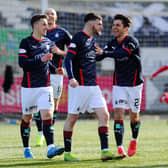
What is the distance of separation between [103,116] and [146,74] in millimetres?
13214

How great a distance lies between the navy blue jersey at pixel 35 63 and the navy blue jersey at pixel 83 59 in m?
0.53

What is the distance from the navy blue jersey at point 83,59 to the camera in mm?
8758

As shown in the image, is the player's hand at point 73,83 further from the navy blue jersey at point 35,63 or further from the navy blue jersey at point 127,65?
the navy blue jersey at point 127,65

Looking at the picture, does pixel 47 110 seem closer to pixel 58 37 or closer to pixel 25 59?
pixel 25 59

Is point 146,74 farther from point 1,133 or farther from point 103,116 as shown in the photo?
point 103,116

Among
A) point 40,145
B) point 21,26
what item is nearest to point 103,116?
point 40,145

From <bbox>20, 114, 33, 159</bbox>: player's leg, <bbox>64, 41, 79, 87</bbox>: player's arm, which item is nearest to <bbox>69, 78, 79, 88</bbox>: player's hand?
<bbox>64, 41, 79, 87</bbox>: player's arm

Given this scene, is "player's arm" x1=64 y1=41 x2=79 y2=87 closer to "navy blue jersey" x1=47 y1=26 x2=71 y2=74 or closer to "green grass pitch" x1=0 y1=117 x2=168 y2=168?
"green grass pitch" x1=0 y1=117 x2=168 y2=168

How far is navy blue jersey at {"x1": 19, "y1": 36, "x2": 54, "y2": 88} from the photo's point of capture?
9016mm

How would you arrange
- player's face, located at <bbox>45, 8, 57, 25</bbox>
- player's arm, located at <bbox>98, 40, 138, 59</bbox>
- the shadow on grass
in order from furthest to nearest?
player's face, located at <bbox>45, 8, 57, 25</bbox> → player's arm, located at <bbox>98, 40, 138, 59</bbox> → the shadow on grass

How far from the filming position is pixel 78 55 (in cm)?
884

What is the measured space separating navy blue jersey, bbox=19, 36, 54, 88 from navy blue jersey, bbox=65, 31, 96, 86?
0.53 m

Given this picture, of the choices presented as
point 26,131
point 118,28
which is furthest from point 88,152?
point 118,28

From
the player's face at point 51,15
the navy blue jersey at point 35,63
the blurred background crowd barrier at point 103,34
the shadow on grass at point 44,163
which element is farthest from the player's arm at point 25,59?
the blurred background crowd barrier at point 103,34
